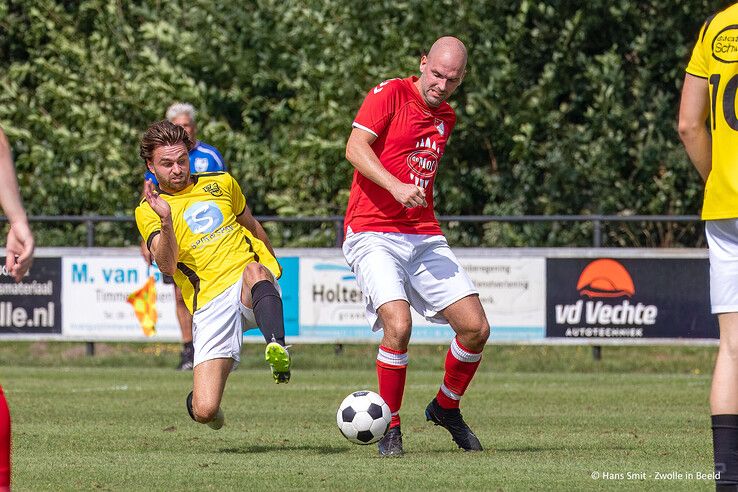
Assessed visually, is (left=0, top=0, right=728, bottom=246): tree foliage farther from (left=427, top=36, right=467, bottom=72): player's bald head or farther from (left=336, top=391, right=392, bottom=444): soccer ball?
(left=336, top=391, right=392, bottom=444): soccer ball

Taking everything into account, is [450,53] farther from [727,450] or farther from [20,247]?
[20,247]

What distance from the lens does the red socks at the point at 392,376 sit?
798 centimetres

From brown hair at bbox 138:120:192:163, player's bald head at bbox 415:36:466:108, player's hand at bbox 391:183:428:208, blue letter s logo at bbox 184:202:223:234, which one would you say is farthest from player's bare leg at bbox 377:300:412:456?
brown hair at bbox 138:120:192:163

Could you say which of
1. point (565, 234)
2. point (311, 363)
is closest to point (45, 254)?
point (311, 363)

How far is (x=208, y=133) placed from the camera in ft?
68.6

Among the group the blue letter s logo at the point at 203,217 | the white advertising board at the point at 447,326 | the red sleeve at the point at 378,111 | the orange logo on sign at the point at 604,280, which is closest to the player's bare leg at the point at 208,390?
the blue letter s logo at the point at 203,217

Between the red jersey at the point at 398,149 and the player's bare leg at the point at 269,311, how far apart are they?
613mm

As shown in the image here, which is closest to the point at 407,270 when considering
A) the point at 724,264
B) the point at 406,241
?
the point at 406,241

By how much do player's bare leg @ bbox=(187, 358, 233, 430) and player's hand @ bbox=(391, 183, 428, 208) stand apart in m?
1.68

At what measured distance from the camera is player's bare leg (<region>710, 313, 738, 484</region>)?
562cm

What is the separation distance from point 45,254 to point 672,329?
23.0 ft

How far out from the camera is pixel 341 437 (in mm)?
9023

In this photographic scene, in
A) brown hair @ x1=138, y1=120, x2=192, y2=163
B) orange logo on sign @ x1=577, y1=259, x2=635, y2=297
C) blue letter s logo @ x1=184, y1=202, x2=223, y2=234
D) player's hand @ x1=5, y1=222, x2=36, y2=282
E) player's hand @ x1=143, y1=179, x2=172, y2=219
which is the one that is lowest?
orange logo on sign @ x1=577, y1=259, x2=635, y2=297

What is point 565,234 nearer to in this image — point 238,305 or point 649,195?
point 649,195
